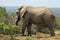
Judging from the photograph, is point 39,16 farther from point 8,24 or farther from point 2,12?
point 2,12

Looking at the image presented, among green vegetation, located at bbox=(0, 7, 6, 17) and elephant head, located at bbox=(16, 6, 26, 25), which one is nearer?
elephant head, located at bbox=(16, 6, 26, 25)

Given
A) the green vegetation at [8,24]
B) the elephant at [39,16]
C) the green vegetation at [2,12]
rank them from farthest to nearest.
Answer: the green vegetation at [2,12] < the elephant at [39,16] < the green vegetation at [8,24]

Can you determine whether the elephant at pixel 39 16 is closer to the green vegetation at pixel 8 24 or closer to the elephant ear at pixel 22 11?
the elephant ear at pixel 22 11

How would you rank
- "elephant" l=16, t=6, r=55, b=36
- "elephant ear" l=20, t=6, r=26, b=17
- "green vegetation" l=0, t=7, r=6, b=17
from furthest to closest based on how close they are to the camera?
Result: "green vegetation" l=0, t=7, r=6, b=17 < "elephant ear" l=20, t=6, r=26, b=17 < "elephant" l=16, t=6, r=55, b=36

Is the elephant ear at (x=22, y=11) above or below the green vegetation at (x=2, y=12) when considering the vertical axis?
above

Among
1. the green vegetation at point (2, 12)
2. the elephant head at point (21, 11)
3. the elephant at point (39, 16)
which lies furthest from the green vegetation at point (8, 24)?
the elephant at point (39, 16)

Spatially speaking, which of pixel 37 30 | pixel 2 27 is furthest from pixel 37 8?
pixel 37 30

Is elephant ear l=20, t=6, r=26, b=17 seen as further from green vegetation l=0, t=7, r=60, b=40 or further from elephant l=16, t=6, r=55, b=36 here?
green vegetation l=0, t=7, r=60, b=40

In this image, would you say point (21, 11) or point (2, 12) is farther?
point (2, 12)

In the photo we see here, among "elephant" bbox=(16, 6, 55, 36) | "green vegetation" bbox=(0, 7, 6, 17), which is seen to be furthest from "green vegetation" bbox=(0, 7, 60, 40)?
"elephant" bbox=(16, 6, 55, 36)

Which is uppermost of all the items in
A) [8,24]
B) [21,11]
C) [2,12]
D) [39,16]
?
[21,11]

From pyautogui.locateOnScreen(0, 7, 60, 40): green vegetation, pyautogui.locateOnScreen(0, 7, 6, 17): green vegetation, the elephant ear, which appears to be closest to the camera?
pyautogui.locateOnScreen(0, 7, 60, 40): green vegetation

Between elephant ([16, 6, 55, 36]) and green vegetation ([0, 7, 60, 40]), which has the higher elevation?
elephant ([16, 6, 55, 36])

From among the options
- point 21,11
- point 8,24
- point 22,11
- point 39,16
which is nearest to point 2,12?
point 21,11
